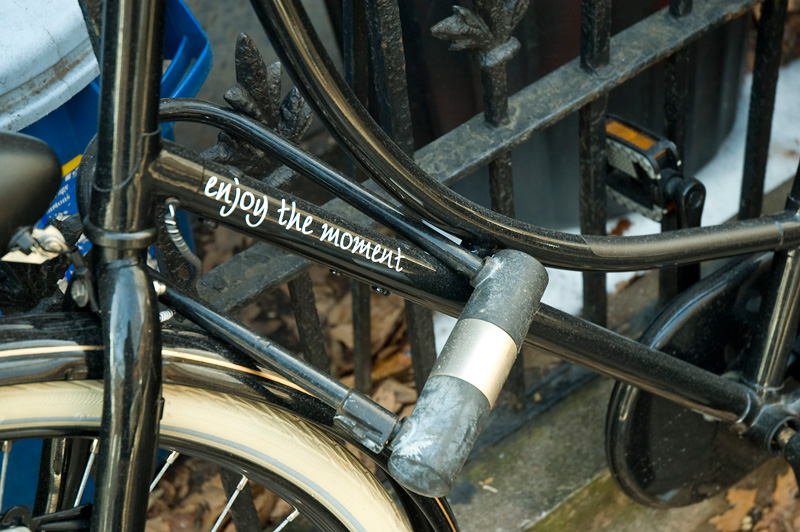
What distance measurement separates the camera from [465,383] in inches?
25.7

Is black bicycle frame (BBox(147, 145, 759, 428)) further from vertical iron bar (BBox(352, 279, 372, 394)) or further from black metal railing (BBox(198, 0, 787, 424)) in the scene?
vertical iron bar (BBox(352, 279, 372, 394))

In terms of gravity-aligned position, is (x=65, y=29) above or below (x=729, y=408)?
below

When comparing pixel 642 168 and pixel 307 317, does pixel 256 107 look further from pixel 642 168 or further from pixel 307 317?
pixel 642 168

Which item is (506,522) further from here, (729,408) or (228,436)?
(228,436)

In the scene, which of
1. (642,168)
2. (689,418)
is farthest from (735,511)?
(642,168)

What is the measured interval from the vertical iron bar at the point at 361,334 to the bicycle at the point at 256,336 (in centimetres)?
48

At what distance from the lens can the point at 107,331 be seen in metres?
0.64

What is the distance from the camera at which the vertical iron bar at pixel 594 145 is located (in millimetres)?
1209

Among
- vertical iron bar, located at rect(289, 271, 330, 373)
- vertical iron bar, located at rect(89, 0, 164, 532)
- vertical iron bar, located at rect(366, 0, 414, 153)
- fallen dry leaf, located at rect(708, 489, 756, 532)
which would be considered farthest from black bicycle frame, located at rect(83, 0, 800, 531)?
fallen dry leaf, located at rect(708, 489, 756, 532)

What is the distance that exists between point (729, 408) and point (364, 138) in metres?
0.76

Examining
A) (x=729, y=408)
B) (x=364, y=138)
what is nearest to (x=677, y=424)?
(x=729, y=408)

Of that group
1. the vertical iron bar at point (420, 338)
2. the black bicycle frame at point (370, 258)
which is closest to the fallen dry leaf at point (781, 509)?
the black bicycle frame at point (370, 258)

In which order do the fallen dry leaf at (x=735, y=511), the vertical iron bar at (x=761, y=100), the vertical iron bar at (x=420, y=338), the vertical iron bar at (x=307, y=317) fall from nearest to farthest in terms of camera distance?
the vertical iron bar at (x=307, y=317) < the vertical iron bar at (x=420, y=338) < the vertical iron bar at (x=761, y=100) < the fallen dry leaf at (x=735, y=511)

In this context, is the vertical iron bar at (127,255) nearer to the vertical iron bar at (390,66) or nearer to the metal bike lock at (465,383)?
the metal bike lock at (465,383)
